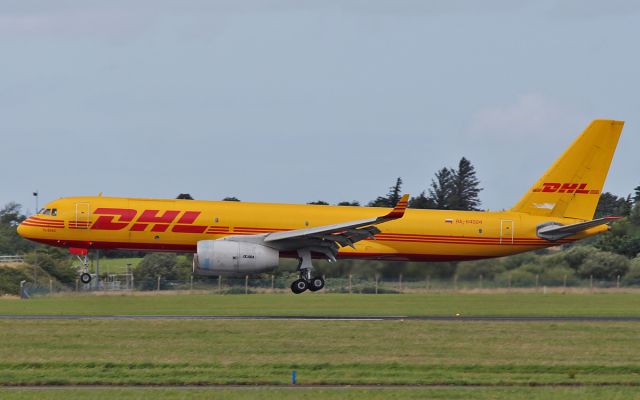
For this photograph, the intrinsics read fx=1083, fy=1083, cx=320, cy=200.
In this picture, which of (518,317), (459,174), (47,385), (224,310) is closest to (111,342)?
(47,385)

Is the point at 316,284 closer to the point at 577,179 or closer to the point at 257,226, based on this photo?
the point at 257,226

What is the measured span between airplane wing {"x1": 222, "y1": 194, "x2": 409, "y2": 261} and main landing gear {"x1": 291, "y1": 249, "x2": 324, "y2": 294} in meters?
0.31

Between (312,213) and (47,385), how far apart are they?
22.4 metres

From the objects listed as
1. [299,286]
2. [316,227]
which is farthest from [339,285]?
[316,227]

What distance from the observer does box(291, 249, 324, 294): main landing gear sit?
41.2m

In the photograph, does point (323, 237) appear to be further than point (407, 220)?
No

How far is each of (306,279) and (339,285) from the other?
10.0m

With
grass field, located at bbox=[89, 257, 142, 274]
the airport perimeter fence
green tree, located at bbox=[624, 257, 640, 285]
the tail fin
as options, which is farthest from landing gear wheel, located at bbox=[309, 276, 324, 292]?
grass field, located at bbox=[89, 257, 142, 274]

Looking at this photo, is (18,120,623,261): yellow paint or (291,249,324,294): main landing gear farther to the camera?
(291,249,324,294): main landing gear

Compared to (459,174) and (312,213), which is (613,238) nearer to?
(312,213)

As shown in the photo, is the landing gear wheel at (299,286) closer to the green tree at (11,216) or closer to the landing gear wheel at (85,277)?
the landing gear wheel at (85,277)

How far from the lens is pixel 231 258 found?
38.8 meters
